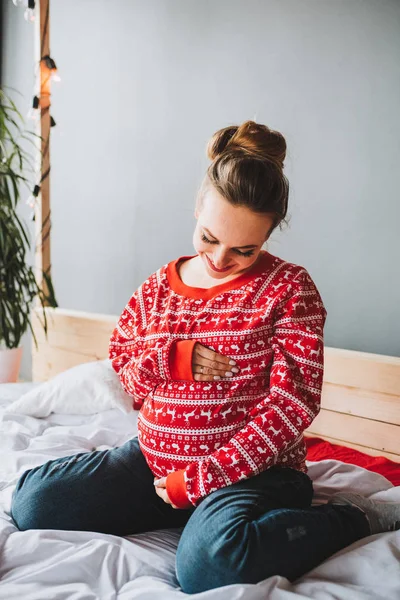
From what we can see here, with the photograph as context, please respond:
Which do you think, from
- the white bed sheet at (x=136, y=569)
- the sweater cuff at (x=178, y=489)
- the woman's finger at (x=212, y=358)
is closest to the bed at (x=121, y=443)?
the white bed sheet at (x=136, y=569)

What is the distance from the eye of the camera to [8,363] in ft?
8.25

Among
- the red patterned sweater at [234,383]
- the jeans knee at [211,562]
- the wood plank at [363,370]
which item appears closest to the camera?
the jeans knee at [211,562]

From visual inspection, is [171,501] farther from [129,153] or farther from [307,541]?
[129,153]

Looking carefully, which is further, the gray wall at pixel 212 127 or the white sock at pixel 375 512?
the gray wall at pixel 212 127

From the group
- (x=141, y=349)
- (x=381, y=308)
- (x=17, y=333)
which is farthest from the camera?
(x=17, y=333)

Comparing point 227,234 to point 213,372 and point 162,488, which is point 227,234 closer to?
point 213,372

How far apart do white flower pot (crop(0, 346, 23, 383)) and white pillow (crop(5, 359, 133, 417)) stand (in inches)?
25.5

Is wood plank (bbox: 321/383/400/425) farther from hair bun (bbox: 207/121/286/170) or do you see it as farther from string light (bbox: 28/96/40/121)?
string light (bbox: 28/96/40/121)

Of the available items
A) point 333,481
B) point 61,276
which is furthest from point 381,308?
point 61,276

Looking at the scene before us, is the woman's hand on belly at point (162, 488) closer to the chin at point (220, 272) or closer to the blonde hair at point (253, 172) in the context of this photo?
the chin at point (220, 272)

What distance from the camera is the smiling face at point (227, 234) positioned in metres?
1.06

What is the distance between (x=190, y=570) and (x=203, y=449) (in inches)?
8.2

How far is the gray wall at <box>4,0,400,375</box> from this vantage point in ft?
6.09

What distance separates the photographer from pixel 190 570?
3.08 feet
